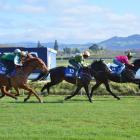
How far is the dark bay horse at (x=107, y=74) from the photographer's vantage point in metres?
27.4

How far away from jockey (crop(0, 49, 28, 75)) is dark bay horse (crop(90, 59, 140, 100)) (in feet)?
12.3

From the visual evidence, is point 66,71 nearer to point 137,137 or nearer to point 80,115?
point 80,115

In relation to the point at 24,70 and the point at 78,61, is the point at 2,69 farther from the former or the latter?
the point at 78,61

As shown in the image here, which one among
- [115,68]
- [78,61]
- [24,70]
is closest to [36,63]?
[24,70]

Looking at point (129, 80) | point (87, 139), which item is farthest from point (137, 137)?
point (129, 80)

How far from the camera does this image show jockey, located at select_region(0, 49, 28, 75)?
24.8 m

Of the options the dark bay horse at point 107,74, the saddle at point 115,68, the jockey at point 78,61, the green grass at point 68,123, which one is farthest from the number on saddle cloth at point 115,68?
the green grass at point 68,123

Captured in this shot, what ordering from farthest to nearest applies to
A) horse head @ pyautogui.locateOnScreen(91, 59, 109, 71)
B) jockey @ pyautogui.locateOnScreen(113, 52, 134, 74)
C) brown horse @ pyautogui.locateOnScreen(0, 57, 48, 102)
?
jockey @ pyautogui.locateOnScreen(113, 52, 134, 74) < horse head @ pyautogui.locateOnScreen(91, 59, 109, 71) < brown horse @ pyautogui.locateOnScreen(0, 57, 48, 102)

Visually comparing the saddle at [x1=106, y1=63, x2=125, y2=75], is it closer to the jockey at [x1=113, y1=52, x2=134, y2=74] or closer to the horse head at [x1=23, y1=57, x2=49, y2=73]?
the jockey at [x1=113, y1=52, x2=134, y2=74]

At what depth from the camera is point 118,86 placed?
3281 centimetres

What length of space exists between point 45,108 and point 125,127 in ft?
19.7

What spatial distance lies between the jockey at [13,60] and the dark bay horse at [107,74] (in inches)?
148

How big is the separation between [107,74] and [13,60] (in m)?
5.09

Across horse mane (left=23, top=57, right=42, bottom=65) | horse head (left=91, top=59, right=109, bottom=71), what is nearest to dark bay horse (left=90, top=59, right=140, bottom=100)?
horse head (left=91, top=59, right=109, bottom=71)
